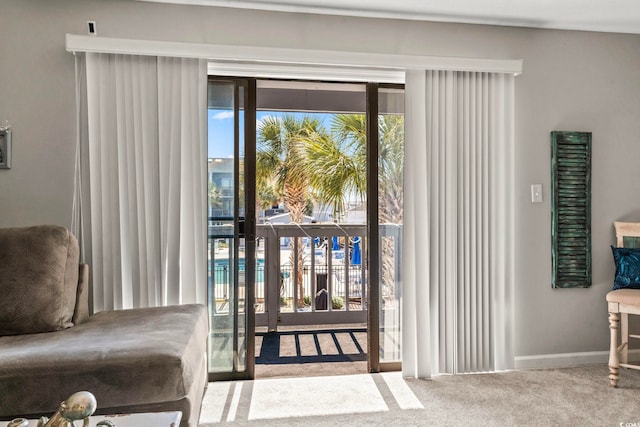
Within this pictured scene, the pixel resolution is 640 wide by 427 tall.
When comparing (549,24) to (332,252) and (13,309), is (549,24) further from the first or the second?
(13,309)

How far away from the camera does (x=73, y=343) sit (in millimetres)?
1809

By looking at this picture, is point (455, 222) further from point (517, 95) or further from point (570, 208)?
point (517, 95)

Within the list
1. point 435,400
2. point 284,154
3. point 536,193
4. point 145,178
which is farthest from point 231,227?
point 284,154

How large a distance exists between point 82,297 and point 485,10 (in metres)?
2.94

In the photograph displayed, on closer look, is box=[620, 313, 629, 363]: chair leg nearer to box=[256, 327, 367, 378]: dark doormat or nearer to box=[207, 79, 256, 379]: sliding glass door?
box=[256, 327, 367, 378]: dark doormat

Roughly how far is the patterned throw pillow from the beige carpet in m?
0.61

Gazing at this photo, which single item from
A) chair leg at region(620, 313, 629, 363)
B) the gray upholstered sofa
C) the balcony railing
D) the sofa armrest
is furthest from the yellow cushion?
the sofa armrest

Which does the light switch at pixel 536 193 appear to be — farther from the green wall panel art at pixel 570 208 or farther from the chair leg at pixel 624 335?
the chair leg at pixel 624 335

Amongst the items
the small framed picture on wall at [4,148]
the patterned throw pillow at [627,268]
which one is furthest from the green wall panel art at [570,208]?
the small framed picture on wall at [4,148]

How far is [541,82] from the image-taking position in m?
3.00

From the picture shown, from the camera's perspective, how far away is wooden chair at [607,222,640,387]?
100 inches

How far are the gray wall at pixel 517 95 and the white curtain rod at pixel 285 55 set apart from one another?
0.14 metres

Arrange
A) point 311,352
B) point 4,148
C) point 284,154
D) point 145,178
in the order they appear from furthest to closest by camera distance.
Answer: point 284,154
point 311,352
point 145,178
point 4,148

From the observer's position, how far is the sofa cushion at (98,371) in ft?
5.27
